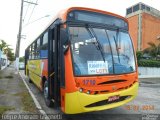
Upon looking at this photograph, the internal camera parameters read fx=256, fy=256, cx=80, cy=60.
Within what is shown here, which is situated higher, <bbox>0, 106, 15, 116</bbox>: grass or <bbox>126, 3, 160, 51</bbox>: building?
<bbox>126, 3, 160, 51</bbox>: building

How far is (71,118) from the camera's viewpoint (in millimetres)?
7523

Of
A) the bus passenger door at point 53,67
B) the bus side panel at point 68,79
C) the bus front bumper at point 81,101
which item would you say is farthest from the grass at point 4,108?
the bus front bumper at point 81,101

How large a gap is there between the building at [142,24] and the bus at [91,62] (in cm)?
6578

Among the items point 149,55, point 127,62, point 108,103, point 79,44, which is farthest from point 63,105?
point 149,55

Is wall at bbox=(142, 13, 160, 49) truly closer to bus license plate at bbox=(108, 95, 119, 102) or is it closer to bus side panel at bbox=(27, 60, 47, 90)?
bus side panel at bbox=(27, 60, 47, 90)

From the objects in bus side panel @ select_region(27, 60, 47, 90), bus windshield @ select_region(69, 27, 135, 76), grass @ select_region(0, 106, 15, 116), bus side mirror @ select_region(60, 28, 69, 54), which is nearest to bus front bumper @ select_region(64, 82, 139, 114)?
bus windshield @ select_region(69, 27, 135, 76)

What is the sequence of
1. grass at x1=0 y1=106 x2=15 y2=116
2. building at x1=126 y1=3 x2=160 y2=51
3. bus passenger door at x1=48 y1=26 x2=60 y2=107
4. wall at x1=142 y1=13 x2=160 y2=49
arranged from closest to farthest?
1. bus passenger door at x1=48 y1=26 x2=60 y2=107
2. grass at x1=0 y1=106 x2=15 y2=116
3. building at x1=126 y1=3 x2=160 y2=51
4. wall at x1=142 y1=13 x2=160 y2=49

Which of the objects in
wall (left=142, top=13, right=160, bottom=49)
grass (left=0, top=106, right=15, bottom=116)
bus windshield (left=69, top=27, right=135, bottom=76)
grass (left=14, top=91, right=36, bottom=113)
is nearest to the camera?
bus windshield (left=69, top=27, right=135, bottom=76)

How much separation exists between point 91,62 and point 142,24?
68860 mm

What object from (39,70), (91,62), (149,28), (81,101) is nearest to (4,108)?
(39,70)

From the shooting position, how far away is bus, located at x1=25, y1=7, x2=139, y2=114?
6.42 meters

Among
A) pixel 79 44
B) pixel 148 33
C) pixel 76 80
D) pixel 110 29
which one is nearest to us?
pixel 76 80

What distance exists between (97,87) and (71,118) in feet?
5.15

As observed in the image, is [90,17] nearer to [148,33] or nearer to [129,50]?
[129,50]
